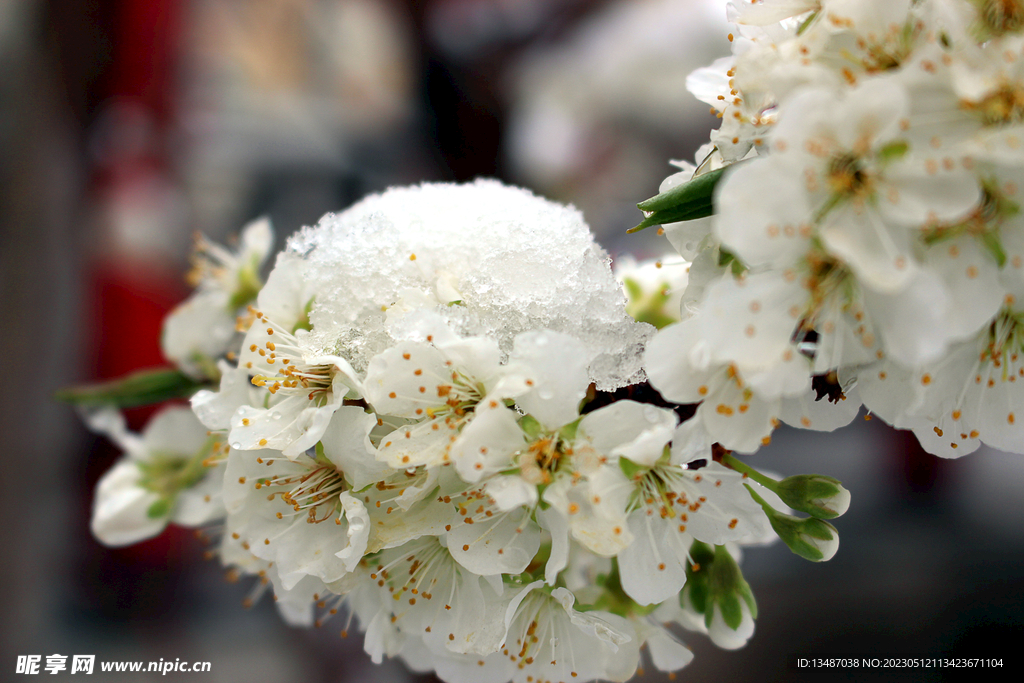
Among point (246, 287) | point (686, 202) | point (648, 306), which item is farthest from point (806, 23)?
point (246, 287)

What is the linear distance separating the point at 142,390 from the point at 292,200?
2365mm

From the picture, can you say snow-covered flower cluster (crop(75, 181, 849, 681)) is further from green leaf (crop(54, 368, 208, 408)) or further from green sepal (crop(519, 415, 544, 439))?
green leaf (crop(54, 368, 208, 408))

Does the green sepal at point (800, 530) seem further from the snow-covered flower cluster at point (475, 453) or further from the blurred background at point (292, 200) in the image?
the blurred background at point (292, 200)

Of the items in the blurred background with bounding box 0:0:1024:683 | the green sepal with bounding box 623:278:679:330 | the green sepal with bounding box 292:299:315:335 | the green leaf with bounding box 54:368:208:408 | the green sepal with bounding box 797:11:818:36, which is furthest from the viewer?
the blurred background with bounding box 0:0:1024:683

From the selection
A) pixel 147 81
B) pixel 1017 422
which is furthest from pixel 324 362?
pixel 147 81

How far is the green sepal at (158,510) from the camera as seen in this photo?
0.77 meters

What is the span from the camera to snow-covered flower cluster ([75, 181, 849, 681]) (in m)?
0.45

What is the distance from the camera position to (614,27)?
2.76 meters

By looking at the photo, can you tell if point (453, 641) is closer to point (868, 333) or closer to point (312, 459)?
point (312, 459)

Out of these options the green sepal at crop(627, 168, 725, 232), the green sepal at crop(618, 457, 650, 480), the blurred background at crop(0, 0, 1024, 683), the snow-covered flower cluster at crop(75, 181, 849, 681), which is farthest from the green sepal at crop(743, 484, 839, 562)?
the blurred background at crop(0, 0, 1024, 683)

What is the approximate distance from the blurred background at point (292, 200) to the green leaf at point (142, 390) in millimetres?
1157

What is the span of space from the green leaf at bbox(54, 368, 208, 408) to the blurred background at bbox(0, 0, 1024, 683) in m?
1.16

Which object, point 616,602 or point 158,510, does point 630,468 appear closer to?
point 616,602

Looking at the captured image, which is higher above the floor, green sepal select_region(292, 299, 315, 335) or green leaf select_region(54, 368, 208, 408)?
green sepal select_region(292, 299, 315, 335)
